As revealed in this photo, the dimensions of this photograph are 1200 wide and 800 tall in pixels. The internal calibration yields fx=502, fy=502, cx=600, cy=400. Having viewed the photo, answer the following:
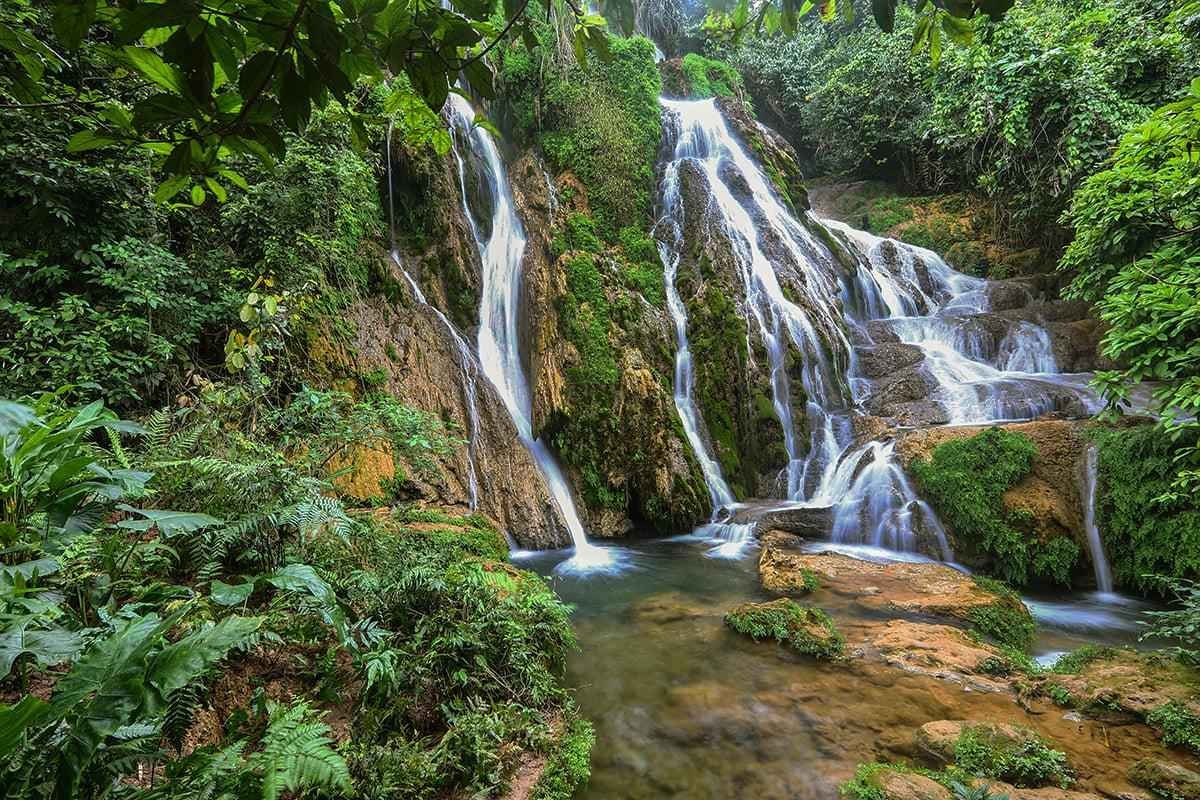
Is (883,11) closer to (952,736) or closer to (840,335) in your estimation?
(952,736)

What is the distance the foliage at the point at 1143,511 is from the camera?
5.53m

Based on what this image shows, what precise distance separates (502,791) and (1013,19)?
1702 centimetres

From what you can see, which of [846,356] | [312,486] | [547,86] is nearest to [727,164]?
[547,86]

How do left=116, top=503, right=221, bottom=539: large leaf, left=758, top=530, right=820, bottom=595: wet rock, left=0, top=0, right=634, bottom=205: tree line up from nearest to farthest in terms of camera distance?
left=0, top=0, right=634, bottom=205: tree, left=116, top=503, right=221, bottom=539: large leaf, left=758, top=530, right=820, bottom=595: wet rock

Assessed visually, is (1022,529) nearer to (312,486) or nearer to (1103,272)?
(1103,272)

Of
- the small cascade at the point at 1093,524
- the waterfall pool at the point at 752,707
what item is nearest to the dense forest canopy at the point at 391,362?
the small cascade at the point at 1093,524

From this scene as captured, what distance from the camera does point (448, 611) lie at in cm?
325

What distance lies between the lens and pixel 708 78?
17062mm

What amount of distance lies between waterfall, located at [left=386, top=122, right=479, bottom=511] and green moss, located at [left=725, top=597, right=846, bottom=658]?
13.8ft

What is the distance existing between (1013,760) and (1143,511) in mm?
5072

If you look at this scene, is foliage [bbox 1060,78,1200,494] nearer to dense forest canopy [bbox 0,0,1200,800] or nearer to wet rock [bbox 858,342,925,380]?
dense forest canopy [bbox 0,0,1200,800]

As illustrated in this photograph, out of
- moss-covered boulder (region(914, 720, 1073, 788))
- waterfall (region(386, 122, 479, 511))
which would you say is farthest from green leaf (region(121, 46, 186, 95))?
waterfall (region(386, 122, 479, 511))

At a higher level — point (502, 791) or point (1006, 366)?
point (1006, 366)

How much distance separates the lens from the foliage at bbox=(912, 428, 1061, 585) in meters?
6.39
